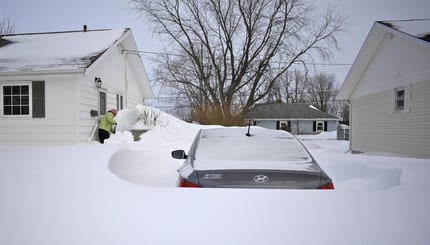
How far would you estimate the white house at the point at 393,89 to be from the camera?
998cm

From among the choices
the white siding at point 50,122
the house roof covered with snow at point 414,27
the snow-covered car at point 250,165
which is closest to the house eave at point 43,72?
the white siding at point 50,122

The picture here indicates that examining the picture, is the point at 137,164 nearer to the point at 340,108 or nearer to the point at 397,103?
the point at 397,103

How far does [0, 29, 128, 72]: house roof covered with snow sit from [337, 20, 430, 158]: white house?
448 inches

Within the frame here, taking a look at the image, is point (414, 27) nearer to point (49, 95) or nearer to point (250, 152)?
point (250, 152)

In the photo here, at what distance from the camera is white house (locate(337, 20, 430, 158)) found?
32.8ft

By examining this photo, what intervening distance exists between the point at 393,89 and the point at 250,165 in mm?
11795

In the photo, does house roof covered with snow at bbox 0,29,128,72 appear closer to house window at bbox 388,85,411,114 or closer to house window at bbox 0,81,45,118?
house window at bbox 0,81,45,118

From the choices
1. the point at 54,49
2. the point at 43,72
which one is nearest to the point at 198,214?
the point at 43,72

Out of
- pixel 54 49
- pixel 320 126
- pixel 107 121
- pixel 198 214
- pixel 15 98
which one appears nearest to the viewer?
pixel 198 214

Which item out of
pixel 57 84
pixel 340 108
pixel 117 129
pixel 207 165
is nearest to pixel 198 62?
pixel 117 129

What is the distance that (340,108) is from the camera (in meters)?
56.8

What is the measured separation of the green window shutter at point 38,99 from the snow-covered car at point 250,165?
31.2 ft

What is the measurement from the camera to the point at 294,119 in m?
42.9

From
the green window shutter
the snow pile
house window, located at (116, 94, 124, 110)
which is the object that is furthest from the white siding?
house window, located at (116, 94, 124, 110)
